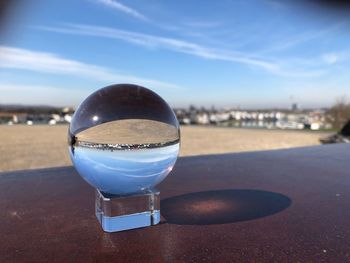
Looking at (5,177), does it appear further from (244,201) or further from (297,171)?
(297,171)

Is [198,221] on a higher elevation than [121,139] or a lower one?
lower

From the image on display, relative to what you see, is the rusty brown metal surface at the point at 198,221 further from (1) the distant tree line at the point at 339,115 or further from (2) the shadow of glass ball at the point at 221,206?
(1) the distant tree line at the point at 339,115

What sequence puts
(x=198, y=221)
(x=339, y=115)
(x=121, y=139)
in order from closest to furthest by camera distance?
(x=121, y=139) → (x=198, y=221) → (x=339, y=115)

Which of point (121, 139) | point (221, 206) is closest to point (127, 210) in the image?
point (121, 139)

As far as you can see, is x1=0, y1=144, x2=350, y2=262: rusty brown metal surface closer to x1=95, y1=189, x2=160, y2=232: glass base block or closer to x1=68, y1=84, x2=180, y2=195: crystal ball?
x1=95, y1=189, x2=160, y2=232: glass base block

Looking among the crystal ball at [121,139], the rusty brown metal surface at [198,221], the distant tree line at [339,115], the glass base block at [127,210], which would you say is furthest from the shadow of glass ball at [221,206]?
the distant tree line at [339,115]

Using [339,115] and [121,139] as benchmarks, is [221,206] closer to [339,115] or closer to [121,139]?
[121,139]

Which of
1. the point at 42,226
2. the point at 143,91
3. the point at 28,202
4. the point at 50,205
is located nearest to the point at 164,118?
the point at 143,91
